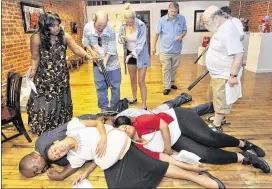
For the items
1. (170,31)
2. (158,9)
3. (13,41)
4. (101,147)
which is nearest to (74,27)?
(158,9)

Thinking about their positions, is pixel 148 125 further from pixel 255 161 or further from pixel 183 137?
pixel 255 161

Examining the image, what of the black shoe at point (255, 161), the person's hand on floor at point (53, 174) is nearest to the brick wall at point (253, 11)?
the black shoe at point (255, 161)

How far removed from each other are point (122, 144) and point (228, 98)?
1.16m

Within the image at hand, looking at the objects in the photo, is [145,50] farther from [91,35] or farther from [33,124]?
[33,124]

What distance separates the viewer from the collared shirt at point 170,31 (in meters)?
3.44

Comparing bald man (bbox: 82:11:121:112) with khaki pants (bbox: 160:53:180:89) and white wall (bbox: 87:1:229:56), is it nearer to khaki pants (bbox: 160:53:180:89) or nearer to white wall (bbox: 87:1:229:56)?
khaki pants (bbox: 160:53:180:89)

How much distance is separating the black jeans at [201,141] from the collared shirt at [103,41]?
1213mm

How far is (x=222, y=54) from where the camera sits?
1977 millimetres

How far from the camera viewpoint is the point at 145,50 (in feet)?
9.26

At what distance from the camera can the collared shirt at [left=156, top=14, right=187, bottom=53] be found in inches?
136

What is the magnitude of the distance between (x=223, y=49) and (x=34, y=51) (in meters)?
1.75

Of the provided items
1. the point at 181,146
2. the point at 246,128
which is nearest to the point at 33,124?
the point at 181,146

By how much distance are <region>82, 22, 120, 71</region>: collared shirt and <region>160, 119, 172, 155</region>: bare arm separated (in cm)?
125

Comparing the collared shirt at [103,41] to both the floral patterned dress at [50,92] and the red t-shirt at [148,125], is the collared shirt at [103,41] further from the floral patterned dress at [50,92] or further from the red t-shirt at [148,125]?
the red t-shirt at [148,125]
